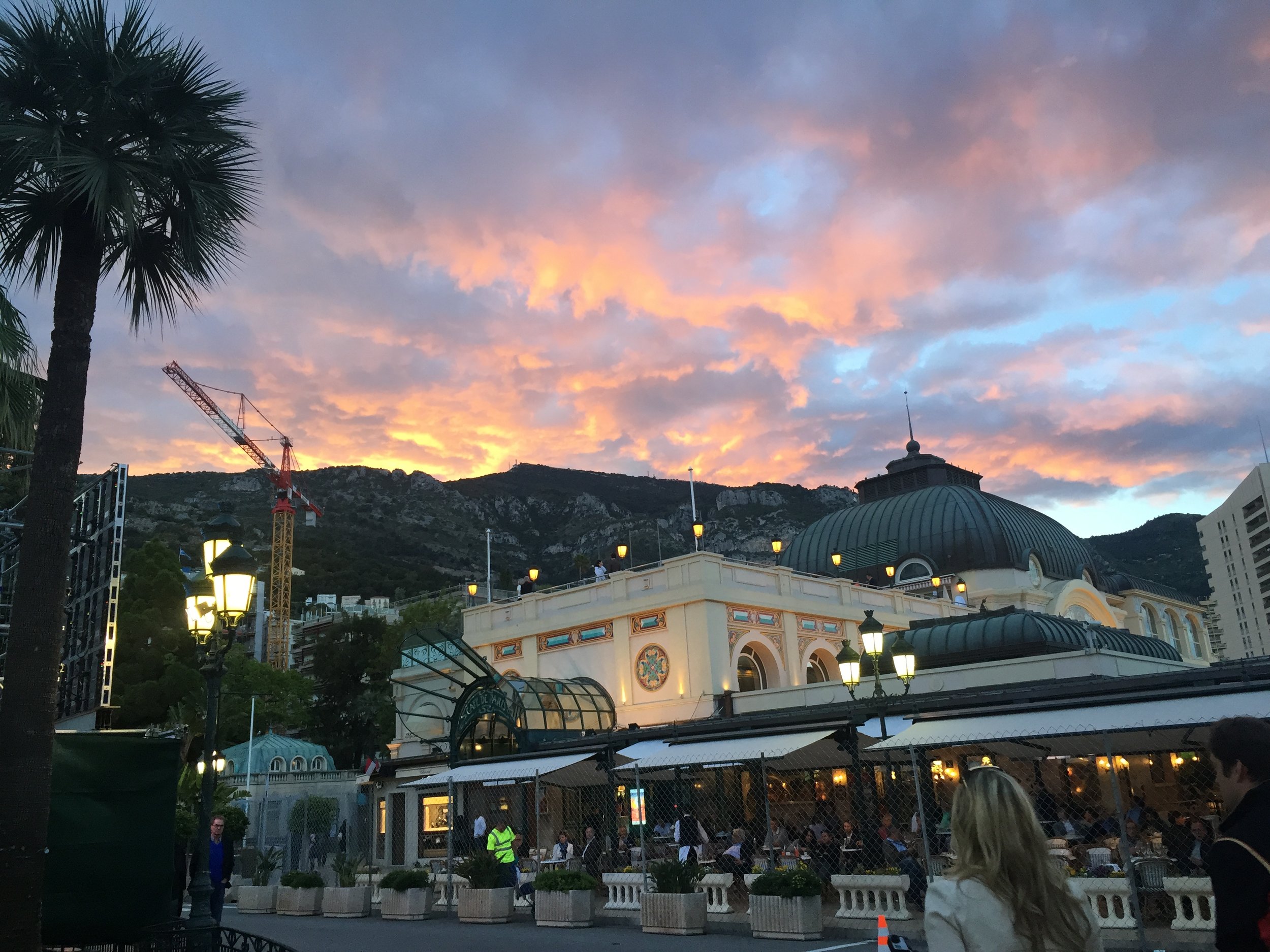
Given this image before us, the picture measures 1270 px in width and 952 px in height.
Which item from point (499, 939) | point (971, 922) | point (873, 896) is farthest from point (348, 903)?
point (971, 922)

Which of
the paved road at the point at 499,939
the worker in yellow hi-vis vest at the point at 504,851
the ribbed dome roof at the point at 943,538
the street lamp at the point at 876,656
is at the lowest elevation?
the paved road at the point at 499,939

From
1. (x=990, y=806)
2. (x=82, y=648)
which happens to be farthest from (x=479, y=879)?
(x=990, y=806)

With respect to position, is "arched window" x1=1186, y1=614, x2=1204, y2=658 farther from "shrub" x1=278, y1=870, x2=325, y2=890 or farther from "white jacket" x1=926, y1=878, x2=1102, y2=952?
"white jacket" x1=926, y1=878, x2=1102, y2=952

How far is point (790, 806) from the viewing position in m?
27.7

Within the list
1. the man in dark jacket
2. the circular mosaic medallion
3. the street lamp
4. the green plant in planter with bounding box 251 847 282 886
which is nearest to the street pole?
the man in dark jacket

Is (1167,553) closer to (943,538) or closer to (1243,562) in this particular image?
(1243,562)

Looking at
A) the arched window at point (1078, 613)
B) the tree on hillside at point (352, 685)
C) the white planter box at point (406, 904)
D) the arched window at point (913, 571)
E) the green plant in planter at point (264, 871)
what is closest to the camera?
the white planter box at point (406, 904)

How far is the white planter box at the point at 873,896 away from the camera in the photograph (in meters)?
16.5

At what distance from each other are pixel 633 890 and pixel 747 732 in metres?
3.77

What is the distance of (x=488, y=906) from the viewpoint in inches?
777

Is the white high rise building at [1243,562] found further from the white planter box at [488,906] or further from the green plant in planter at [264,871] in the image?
the white planter box at [488,906]

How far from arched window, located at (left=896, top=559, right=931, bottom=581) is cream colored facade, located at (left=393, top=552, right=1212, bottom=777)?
5637mm

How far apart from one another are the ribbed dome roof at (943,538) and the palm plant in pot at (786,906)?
3512cm

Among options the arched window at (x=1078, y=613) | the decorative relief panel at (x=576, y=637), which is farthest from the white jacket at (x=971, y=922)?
the arched window at (x=1078, y=613)
